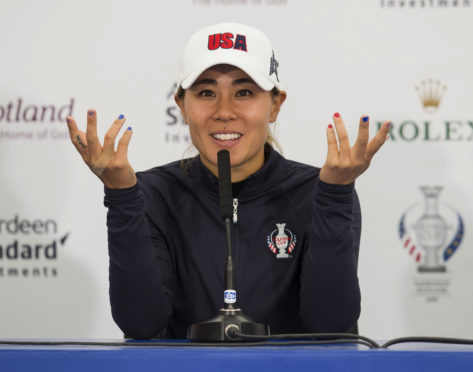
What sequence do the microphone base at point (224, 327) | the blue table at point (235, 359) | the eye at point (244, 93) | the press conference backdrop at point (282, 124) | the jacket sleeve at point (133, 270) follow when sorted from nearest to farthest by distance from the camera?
the blue table at point (235, 359), the microphone base at point (224, 327), the jacket sleeve at point (133, 270), the eye at point (244, 93), the press conference backdrop at point (282, 124)

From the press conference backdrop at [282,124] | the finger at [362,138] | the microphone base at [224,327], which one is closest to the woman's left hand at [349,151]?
the finger at [362,138]

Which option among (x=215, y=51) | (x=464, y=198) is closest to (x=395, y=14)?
(x=464, y=198)

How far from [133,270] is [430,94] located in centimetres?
127

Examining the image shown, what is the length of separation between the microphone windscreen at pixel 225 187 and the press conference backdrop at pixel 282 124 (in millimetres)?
1011

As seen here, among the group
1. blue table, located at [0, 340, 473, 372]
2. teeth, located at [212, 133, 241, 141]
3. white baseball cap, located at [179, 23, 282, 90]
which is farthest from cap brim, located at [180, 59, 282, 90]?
blue table, located at [0, 340, 473, 372]

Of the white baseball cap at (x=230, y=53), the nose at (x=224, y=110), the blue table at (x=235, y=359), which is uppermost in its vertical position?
the white baseball cap at (x=230, y=53)

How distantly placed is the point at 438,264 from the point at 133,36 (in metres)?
1.19

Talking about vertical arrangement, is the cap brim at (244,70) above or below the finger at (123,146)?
above

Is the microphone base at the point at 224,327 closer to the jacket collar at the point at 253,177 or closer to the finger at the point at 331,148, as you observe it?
the finger at the point at 331,148

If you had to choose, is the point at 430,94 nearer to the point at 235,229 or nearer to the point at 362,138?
the point at 235,229

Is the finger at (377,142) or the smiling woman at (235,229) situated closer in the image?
the finger at (377,142)

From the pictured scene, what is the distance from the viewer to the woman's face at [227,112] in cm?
138

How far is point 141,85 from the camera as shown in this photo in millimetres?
2121

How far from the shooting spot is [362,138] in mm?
1042
